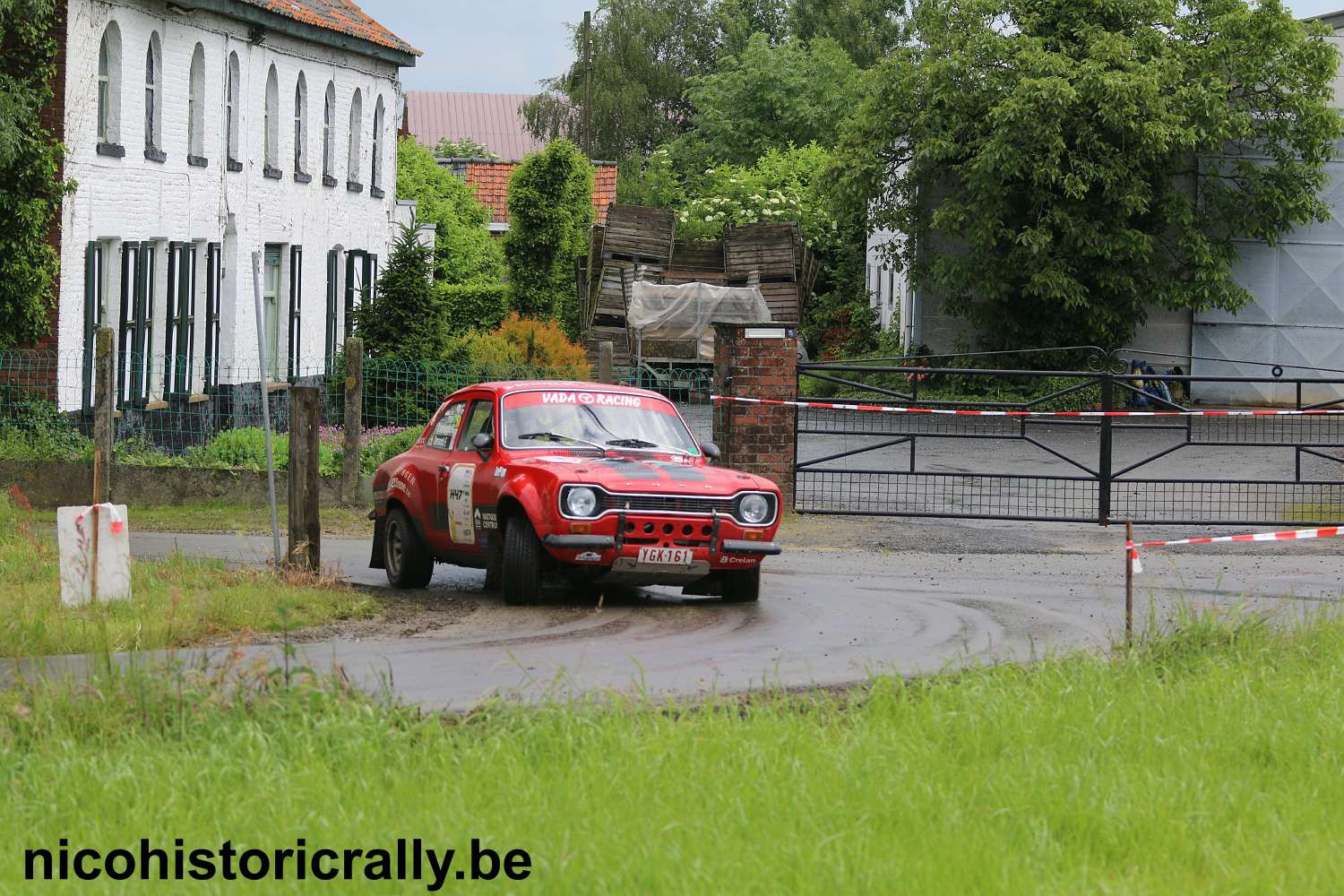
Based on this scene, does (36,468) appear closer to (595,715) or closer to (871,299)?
(595,715)

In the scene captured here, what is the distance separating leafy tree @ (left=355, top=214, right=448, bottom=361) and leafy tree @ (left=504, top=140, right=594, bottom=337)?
66.7 feet

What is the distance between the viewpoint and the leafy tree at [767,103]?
234ft

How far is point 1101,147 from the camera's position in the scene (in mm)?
34844

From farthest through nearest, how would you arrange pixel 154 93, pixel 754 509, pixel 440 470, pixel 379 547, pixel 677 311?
pixel 677 311 < pixel 154 93 < pixel 379 547 < pixel 440 470 < pixel 754 509

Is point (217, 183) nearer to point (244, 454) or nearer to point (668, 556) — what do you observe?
point (244, 454)

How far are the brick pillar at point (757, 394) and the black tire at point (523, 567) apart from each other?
7.29 m

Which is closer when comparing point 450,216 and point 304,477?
point 304,477

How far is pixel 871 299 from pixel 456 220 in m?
13.5

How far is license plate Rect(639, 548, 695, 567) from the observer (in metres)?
11.9

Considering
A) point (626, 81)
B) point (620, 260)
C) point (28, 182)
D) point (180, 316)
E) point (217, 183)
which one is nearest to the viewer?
point (28, 182)

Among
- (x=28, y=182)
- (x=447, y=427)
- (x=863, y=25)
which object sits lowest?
(x=447, y=427)

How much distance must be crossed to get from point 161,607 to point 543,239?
38.5m

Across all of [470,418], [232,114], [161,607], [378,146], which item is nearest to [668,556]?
[470,418]

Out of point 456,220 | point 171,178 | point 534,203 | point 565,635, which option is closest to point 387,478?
point 565,635
